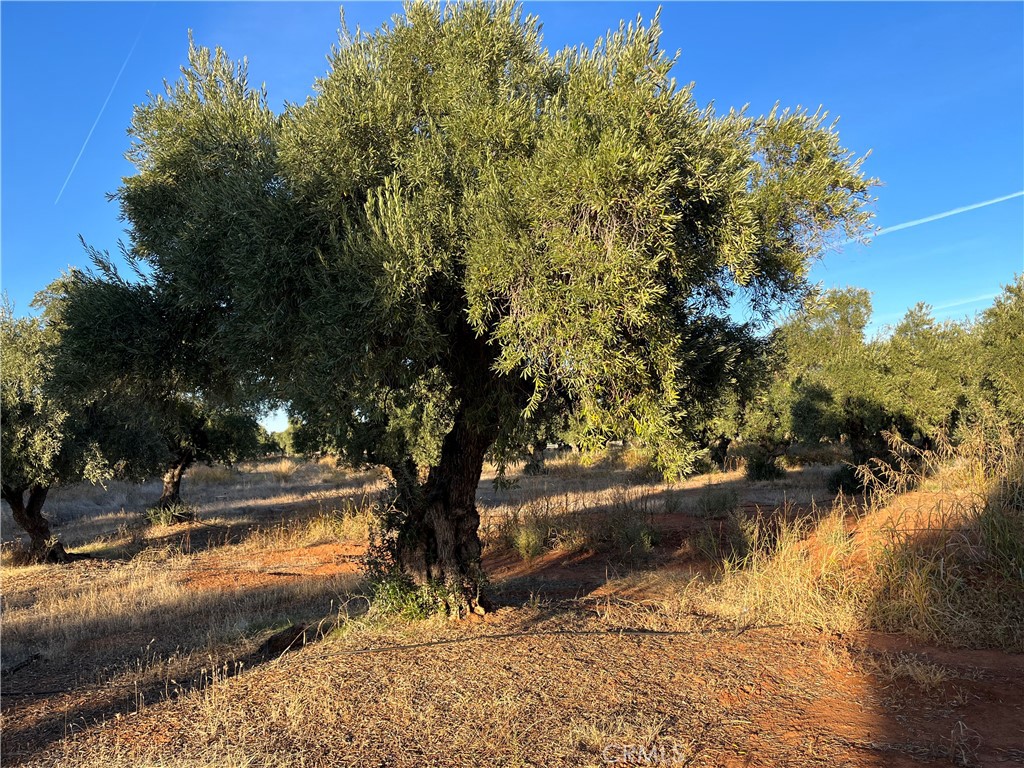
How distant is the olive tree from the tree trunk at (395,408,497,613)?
26 centimetres

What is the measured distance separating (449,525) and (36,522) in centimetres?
1458

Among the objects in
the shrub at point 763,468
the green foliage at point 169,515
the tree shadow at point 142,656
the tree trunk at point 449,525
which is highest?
the tree trunk at point 449,525

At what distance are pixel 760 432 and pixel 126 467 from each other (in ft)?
87.8

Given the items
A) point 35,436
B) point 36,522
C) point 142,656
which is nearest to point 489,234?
point 142,656

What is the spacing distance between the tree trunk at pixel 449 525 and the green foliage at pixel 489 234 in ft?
2.05

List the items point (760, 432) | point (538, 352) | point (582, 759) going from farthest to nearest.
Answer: point (760, 432) → point (538, 352) → point (582, 759)

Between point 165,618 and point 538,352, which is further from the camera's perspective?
point 165,618

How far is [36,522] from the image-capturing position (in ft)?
54.1

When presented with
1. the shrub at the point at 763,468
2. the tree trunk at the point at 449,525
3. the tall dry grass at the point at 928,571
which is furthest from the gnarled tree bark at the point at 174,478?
the shrub at the point at 763,468

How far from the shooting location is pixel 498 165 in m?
5.89

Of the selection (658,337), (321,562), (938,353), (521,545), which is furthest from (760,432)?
(658,337)

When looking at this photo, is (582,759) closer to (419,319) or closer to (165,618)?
(419,319)

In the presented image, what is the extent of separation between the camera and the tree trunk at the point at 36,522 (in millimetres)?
15984

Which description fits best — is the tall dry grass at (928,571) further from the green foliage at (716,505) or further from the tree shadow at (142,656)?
the green foliage at (716,505)
